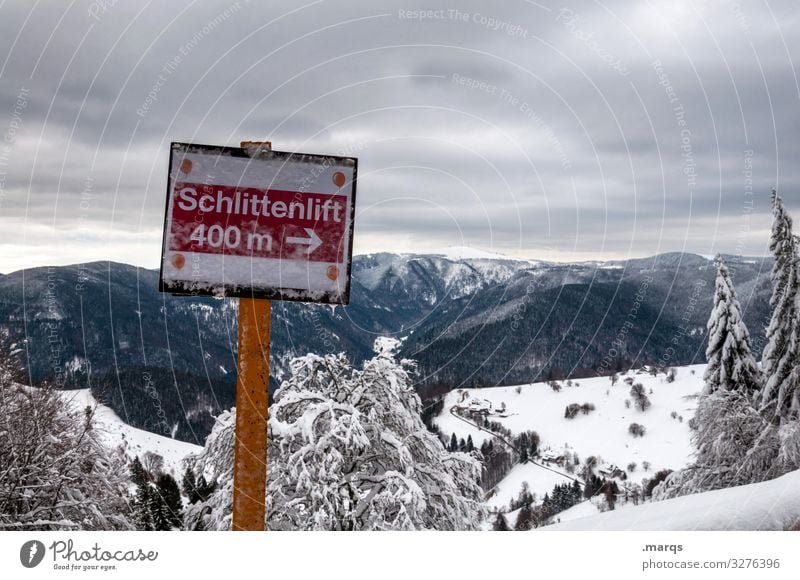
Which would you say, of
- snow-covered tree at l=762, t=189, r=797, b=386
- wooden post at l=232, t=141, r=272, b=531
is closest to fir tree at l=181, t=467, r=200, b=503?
wooden post at l=232, t=141, r=272, b=531

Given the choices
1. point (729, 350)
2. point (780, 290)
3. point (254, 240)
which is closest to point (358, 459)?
point (254, 240)

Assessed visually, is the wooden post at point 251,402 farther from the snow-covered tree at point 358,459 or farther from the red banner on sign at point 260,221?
the snow-covered tree at point 358,459

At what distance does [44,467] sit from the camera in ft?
31.0

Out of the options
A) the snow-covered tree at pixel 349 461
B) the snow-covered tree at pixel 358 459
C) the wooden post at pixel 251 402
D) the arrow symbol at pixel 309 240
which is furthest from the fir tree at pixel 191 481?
the arrow symbol at pixel 309 240

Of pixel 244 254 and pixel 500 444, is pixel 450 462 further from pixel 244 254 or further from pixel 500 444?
pixel 500 444

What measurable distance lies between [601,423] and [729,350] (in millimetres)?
145079

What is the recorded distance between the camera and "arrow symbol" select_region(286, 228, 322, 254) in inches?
125

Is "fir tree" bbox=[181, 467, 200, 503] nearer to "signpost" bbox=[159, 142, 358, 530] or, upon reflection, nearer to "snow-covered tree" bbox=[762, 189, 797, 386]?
"signpost" bbox=[159, 142, 358, 530]

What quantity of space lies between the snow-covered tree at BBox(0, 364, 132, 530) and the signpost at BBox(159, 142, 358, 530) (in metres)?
Result: 4.27

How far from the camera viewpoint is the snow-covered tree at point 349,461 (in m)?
8.07

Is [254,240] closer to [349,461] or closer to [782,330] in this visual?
[349,461]

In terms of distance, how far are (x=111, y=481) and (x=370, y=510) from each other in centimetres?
1330

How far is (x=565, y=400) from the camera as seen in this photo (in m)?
162
